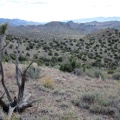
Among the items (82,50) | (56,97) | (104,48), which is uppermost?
(56,97)

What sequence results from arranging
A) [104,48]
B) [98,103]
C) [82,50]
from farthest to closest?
[104,48] → [82,50] → [98,103]

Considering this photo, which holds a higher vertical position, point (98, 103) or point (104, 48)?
point (98, 103)

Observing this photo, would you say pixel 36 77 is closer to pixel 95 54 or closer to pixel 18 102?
pixel 18 102

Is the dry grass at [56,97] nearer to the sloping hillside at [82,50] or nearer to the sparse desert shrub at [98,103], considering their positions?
the sparse desert shrub at [98,103]

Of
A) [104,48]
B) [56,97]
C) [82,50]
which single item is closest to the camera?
[56,97]

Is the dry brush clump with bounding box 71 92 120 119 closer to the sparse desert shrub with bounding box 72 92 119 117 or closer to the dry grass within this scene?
the sparse desert shrub with bounding box 72 92 119 117

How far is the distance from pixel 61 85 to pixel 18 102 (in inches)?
183

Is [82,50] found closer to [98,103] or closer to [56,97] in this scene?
[56,97]

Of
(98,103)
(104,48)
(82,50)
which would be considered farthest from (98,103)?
(104,48)

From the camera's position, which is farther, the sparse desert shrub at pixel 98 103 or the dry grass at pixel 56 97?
the sparse desert shrub at pixel 98 103

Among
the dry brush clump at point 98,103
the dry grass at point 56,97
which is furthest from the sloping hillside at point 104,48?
the dry brush clump at point 98,103

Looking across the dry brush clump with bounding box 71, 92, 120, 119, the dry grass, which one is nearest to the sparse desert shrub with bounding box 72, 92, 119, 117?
the dry brush clump with bounding box 71, 92, 120, 119

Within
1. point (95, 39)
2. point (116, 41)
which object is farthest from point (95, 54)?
point (95, 39)

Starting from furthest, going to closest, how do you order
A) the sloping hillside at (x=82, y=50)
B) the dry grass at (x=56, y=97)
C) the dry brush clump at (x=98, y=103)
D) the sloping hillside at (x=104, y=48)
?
the sloping hillside at (x=104, y=48)
the sloping hillside at (x=82, y=50)
the dry brush clump at (x=98, y=103)
the dry grass at (x=56, y=97)
